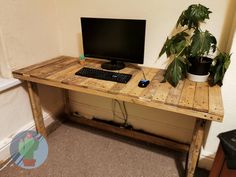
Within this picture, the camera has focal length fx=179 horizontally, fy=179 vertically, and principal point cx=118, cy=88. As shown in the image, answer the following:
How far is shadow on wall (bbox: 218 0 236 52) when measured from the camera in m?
1.33

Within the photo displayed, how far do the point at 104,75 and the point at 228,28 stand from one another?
3.43 ft

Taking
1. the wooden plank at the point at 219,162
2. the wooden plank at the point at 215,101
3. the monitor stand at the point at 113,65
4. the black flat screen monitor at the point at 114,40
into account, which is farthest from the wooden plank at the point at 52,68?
the wooden plank at the point at 219,162

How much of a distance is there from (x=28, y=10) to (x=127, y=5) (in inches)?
36.8

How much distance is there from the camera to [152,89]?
1.33 m

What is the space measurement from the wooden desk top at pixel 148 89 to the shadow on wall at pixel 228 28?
1.20 ft

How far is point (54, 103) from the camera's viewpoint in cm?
223

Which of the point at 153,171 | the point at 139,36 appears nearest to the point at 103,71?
the point at 139,36

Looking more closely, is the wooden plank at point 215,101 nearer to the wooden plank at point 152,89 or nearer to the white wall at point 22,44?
the wooden plank at point 152,89

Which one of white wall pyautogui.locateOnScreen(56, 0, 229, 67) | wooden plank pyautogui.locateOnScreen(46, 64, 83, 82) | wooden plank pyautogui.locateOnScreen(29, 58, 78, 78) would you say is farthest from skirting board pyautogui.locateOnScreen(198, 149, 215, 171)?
wooden plank pyautogui.locateOnScreen(29, 58, 78, 78)

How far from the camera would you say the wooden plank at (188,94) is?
115cm

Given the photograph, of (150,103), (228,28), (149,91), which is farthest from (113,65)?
(228,28)

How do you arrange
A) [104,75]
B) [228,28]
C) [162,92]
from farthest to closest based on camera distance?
[104,75], [228,28], [162,92]

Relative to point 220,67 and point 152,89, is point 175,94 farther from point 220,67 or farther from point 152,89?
point 220,67

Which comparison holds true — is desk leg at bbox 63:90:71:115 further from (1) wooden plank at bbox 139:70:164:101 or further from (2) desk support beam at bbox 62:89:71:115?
(1) wooden plank at bbox 139:70:164:101
